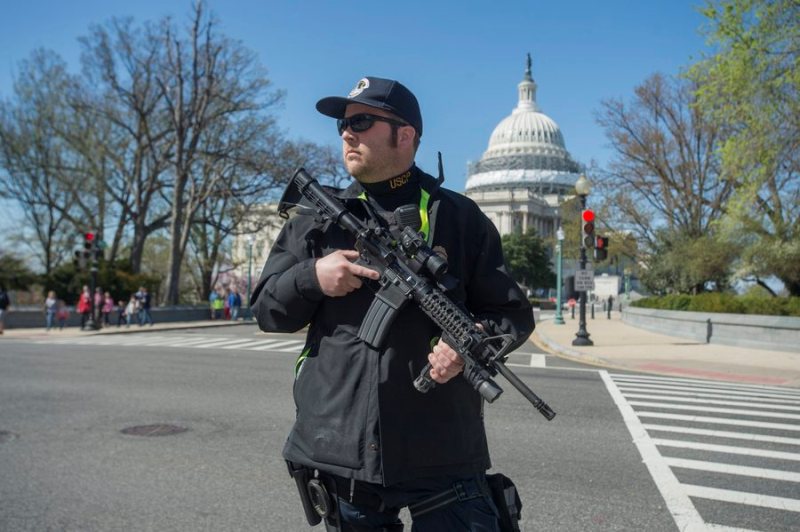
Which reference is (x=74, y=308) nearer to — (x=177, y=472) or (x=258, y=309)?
(x=177, y=472)

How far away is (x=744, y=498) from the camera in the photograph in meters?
5.22

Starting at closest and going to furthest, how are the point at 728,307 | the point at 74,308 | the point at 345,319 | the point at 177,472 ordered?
the point at 345,319 → the point at 177,472 → the point at 728,307 → the point at 74,308

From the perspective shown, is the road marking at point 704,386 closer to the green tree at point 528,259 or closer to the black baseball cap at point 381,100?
the black baseball cap at point 381,100

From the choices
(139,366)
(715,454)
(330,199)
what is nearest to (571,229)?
(139,366)

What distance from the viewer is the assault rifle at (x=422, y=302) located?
2363 millimetres

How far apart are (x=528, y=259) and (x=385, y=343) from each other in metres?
87.9

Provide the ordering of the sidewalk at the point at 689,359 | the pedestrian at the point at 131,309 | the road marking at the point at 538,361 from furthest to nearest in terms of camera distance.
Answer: the pedestrian at the point at 131,309, the road marking at the point at 538,361, the sidewalk at the point at 689,359

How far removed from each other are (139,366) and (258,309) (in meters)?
11.4

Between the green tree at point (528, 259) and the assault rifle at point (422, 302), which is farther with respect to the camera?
the green tree at point (528, 259)

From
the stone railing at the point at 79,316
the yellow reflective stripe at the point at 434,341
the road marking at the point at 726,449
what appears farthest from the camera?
the stone railing at the point at 79,316

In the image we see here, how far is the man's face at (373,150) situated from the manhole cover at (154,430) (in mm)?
5391

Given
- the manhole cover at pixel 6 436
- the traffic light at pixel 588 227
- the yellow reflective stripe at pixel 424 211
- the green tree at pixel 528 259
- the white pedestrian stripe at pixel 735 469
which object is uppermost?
the green tree at pixel 528 259

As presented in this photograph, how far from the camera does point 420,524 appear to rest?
243 centimetres

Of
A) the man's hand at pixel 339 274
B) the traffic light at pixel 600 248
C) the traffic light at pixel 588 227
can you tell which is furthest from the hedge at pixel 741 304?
the man's hand at pixel 339 274
